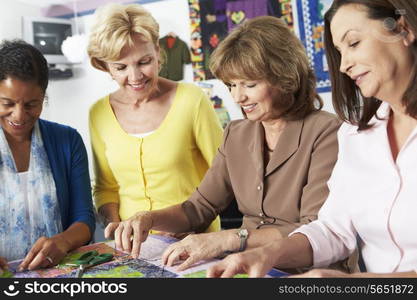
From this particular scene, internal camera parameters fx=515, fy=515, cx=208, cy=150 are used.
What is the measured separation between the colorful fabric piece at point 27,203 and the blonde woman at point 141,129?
276 mm

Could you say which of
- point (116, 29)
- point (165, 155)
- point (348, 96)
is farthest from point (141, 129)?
point (348, 96)

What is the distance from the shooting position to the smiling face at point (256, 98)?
4.76 ft

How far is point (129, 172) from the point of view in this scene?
6.08 ft

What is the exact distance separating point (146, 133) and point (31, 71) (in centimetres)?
48

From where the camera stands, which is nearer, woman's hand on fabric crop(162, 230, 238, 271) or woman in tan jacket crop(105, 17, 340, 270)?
woman's hand on fabric crop(162, 230, 238, 271)


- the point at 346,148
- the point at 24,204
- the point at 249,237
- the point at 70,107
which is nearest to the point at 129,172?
the point at 24,204

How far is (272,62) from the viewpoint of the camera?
1.42 meters

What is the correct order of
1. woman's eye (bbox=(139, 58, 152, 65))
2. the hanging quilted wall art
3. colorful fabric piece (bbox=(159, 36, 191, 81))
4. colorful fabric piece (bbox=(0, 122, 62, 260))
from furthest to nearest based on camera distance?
colorful fabric piece (bbox=(159, 36, 191, 81)) < the hanging quilted wall art < woman's eye (bbox=(139, 58, 152, 65)) < colorful fabric piece (bbox=(0, 122, 62, 260))

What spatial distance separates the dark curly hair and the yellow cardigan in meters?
0.39

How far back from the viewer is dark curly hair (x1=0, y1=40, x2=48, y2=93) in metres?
1.50

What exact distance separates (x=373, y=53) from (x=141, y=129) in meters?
1.01

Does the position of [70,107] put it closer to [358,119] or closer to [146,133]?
[146,133]

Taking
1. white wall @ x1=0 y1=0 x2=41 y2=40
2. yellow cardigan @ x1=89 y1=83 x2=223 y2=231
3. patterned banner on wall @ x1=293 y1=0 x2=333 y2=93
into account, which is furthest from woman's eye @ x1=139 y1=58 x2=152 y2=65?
white wall @ x1=0 y1=0 x2=41 y2=40

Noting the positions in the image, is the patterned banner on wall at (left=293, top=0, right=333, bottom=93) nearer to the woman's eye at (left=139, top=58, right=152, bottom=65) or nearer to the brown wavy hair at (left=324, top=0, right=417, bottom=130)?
the woman's eye at (left=139, top=58, right=152, bottom=65)
